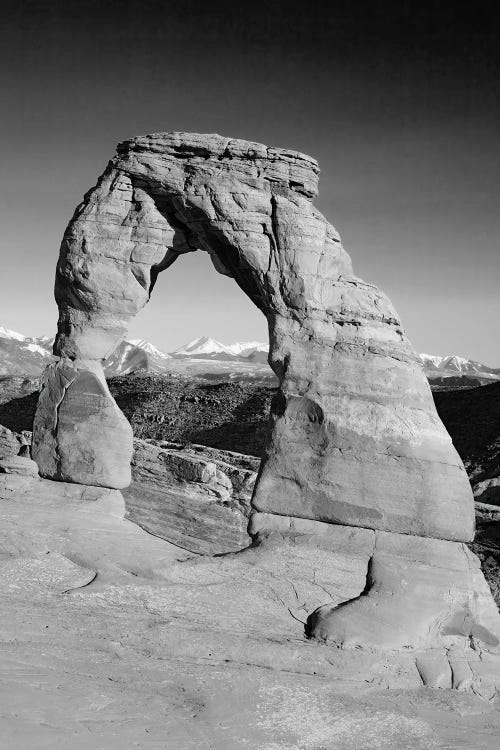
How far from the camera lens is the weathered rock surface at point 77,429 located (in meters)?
12.5

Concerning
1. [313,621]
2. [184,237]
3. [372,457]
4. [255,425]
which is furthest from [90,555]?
[255,425]

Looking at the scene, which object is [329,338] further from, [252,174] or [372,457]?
[252,174]

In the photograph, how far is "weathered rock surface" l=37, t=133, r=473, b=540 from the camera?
10648 mm

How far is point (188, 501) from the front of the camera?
16766 mm

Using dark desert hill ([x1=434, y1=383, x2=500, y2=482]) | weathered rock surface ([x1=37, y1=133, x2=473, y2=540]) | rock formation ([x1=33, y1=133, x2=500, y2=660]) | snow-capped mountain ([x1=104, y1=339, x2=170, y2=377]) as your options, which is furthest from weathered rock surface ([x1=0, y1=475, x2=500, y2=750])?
snow-capped mountain ([x1=104, y1=339, x2=170, y2=377])

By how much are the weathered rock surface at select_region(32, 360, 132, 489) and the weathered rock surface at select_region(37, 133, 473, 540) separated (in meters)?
0.18

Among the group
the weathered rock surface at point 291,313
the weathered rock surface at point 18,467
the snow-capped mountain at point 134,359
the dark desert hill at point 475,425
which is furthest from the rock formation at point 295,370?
the snow-capped mountain at point 134,359

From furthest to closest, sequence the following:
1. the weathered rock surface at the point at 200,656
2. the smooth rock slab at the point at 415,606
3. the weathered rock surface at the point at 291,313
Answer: the weathered rock surface at the point at 291,313 → the smooth rock slab at the point at 415,606 → the weathered rock surface at the point at 200,656

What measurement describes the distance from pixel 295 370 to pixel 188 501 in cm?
661

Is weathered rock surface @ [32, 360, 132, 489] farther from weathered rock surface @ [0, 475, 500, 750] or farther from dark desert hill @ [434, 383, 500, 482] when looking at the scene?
dark desert hill @ [434, 383, 500, 482]

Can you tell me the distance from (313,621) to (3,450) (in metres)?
10.8

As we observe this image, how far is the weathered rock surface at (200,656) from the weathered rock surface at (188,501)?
458cm

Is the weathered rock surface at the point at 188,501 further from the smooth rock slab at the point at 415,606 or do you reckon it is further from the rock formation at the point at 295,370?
the smooth rock slab at the point at 415,606

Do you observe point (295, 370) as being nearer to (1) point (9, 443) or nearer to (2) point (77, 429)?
(2) point (77, 429)
